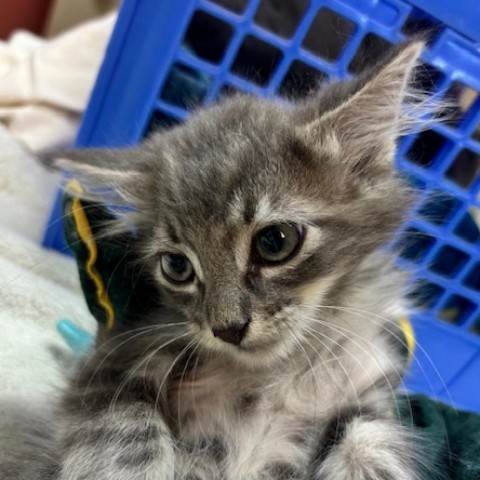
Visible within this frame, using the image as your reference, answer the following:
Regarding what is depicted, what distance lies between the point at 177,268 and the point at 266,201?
0.70ft

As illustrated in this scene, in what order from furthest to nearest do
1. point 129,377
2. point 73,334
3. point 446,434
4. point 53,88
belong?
point 53,88
point 73,334
point 446,434
point 129,377

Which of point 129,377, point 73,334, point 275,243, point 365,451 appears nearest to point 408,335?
point 365,451

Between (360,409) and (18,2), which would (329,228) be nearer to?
(360,409)

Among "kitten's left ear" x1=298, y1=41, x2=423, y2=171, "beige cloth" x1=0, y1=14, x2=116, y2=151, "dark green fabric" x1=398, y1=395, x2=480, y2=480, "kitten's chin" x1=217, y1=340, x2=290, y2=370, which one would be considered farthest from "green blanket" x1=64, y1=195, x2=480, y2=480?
"beige cloth" x1=0, y1=14, x2=116, y2=151

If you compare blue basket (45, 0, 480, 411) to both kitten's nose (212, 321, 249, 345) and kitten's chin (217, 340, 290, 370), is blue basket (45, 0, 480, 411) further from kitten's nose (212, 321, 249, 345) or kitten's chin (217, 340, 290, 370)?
kitten's nose (212, 321, 249, 345)

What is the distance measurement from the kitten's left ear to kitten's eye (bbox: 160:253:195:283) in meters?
0.30

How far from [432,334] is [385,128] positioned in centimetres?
85

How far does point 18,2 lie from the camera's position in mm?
3449

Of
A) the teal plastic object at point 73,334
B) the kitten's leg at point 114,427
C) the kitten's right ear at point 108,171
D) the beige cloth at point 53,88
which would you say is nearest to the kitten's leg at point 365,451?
the kitten's leg at point 114,427

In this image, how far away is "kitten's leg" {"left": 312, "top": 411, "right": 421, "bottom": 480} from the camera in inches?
41.6

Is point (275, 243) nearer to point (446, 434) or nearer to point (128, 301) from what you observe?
point (128, 301)

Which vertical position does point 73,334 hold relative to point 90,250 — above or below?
below

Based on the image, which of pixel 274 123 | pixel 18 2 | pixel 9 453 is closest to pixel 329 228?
pixel 274 123

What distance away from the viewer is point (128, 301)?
1267 mm
